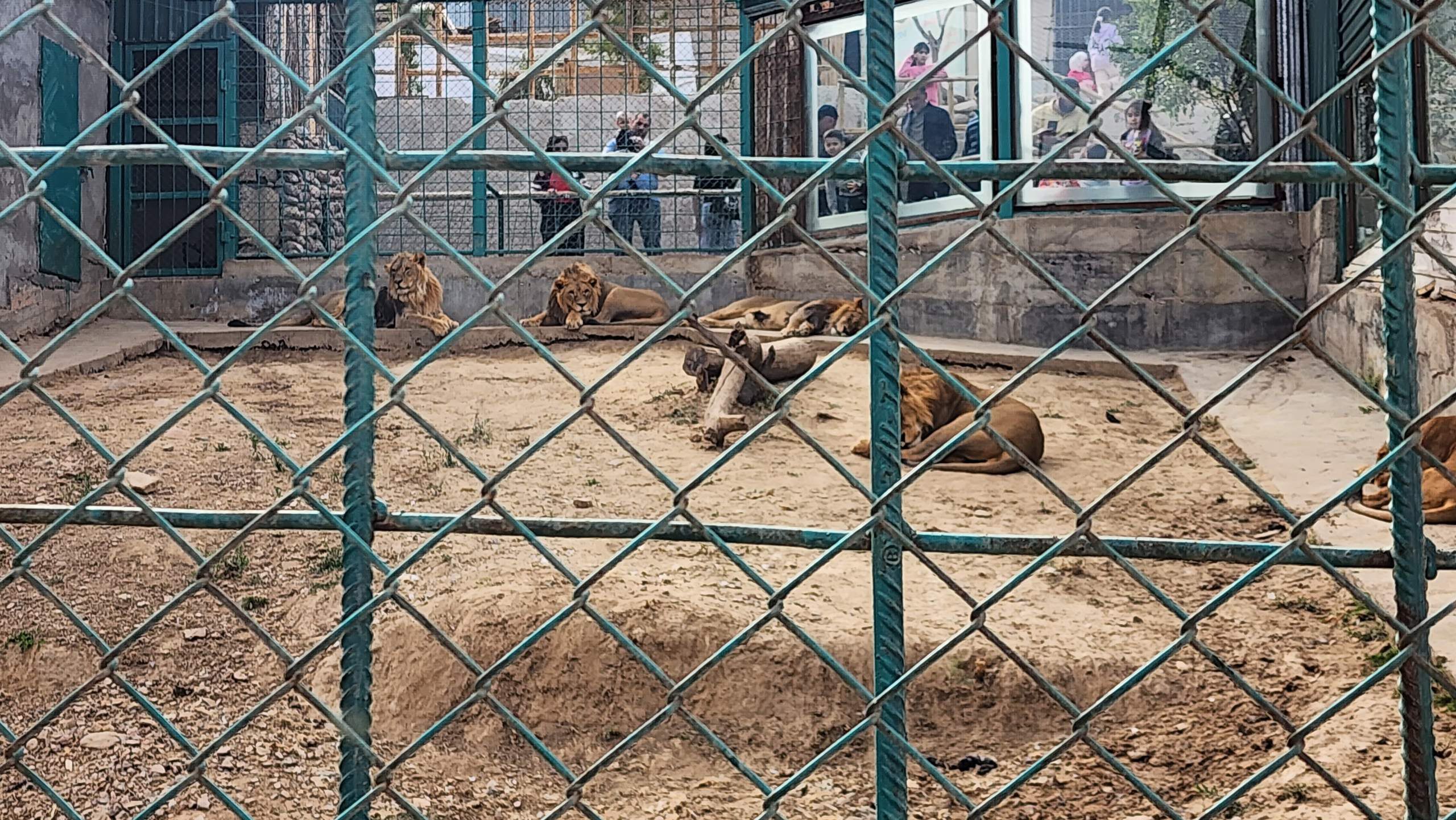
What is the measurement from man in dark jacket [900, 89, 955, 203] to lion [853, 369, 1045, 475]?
424 centimetres

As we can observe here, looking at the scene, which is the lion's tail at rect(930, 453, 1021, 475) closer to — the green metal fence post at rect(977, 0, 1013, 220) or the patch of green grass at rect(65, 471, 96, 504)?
the patch of green grass at rect(65, 471, 96, 504)

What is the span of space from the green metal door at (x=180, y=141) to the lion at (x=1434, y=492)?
11.3 metres

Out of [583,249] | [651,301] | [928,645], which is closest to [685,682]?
[928,645]

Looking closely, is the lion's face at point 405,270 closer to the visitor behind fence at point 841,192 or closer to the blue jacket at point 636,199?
the blue jacket at point 636,199

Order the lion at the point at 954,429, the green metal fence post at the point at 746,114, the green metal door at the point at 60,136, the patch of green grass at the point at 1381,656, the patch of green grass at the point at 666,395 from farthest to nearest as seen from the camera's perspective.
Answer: the green metal fence post at the point at 746,114, the green metal door at the point at 60,136, the patch of green grass at the point at 666,395, the lion at the point at 954,429, the patch of green grass at the point at 1381,656

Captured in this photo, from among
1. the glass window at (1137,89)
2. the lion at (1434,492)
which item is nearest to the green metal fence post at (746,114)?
the glass window at (1137,89)

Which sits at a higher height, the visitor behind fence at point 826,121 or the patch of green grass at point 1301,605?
the visitor behind fence at point 826,121

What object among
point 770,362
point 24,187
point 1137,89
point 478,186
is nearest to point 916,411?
point 770,362

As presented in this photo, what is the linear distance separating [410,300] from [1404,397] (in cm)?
1036

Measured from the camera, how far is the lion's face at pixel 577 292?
11438 mm

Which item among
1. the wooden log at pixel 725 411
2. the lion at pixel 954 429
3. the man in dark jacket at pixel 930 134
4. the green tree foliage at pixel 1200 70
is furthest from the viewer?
the man in dark jacket at pixel 930 134

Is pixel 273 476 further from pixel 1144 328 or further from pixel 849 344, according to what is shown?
pixel 1144 328

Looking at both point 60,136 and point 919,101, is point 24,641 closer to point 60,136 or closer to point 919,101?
point 60,136

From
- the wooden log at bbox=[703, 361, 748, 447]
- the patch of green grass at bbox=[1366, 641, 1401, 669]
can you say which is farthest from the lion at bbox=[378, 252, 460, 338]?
the patch of green grass at bbox=[1366, 641, 1401, 669]
